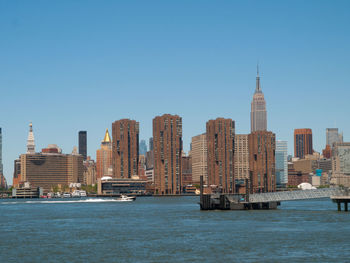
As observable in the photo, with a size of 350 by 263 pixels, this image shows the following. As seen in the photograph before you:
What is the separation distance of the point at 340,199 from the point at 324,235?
160 ft

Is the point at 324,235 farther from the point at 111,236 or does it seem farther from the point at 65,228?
the point at 65,228

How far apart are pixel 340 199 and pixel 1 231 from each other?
65.0m

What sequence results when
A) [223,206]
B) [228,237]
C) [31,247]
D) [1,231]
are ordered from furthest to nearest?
[223,206]
[1,231]
[228,237]
[31,247]

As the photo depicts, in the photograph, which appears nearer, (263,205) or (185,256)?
(185,256)

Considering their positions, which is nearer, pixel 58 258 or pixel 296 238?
pixel 58 258

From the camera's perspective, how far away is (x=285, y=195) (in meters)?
139

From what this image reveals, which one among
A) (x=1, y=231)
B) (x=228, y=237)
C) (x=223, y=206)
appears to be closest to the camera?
(x=228, y=237)

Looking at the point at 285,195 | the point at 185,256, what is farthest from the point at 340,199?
the point at 185,256

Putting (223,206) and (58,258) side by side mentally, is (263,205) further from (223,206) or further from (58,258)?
(58,258)

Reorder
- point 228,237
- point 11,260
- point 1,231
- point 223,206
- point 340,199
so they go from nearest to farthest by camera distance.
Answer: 1. point 11,260
2. point 228,237
3. point 1,231
4. point 340,199
5. point 223,206

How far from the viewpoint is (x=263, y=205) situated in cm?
14262

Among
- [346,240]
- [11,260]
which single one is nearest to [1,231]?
[11,260]

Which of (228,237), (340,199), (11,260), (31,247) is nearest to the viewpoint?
(11,260)

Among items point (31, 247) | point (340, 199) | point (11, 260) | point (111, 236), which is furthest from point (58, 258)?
point (340, 199)
